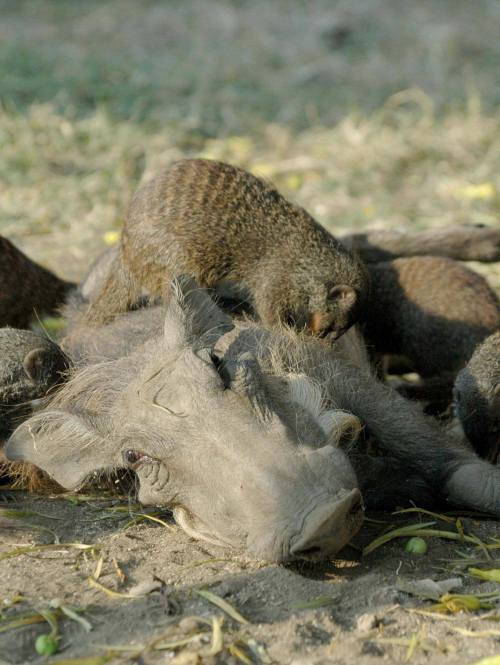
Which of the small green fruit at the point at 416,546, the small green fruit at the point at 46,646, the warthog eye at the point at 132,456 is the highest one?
the warthog eye at the point at 132,456

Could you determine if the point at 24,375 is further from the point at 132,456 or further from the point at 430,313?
the point at 430,313

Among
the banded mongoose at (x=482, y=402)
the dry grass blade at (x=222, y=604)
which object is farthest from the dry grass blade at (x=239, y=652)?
the banded mongoose at (x=482, y=402)

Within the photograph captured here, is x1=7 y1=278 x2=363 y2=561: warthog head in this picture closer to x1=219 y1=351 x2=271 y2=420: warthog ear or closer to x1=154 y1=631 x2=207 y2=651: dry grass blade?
x1=219 y1=351 x2=271 y2=420: warthog ear

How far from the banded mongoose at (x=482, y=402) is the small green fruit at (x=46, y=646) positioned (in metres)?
2.06

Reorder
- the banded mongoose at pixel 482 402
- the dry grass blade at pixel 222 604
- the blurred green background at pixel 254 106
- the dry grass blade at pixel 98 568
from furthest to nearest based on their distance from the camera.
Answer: the blurred green background at pixel 254 106
the banded mongoose at pixel 482 402
the dry grass blade at pixel 98 568
the dry grass blade at pixel 222 604

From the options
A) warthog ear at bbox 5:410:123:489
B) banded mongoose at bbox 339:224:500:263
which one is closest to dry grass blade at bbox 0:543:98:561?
warthog ear at bbox 5:410:123:489

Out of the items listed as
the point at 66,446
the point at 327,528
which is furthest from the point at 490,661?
the point at 66,446

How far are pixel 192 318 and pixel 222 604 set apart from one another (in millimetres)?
1038

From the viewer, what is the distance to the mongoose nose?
2689 millimetres

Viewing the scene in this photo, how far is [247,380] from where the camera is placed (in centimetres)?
320

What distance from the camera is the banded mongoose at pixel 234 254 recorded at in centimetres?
458

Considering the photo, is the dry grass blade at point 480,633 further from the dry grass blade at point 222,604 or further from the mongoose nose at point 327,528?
the dry grass blade at point 222,604

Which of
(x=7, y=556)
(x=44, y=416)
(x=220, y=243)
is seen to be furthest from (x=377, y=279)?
(x=7, y=556)

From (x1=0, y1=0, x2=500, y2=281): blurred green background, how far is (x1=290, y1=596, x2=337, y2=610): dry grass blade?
→ 3.71 metres
